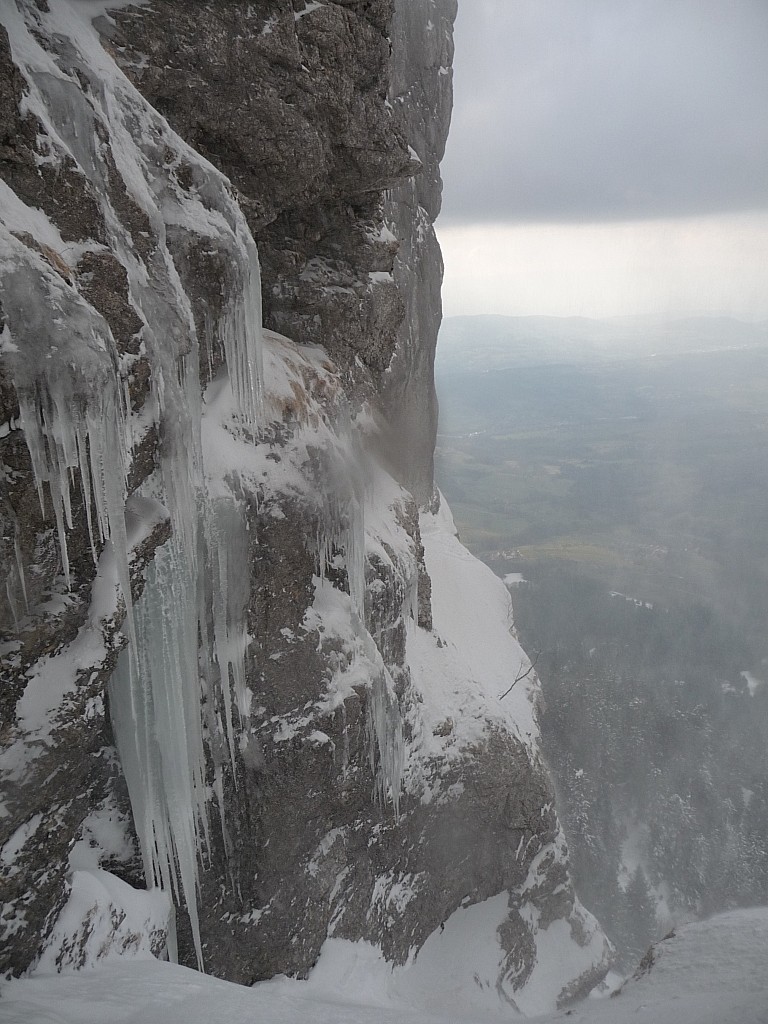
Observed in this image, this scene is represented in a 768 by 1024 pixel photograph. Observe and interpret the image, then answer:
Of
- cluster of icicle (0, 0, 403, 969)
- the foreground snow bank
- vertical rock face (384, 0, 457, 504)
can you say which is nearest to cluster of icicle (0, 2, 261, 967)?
cluster of icicle (0, 0, 403, 969)

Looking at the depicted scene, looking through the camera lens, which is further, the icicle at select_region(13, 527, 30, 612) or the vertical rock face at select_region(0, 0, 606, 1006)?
the vertical rock face at select_region(0, 0, 606, 1006)

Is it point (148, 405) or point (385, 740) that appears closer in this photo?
point (148, 405)

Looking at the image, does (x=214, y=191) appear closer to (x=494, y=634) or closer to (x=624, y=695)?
(x=494, y=634)

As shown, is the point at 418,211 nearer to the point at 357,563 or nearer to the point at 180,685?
the point at 357,563

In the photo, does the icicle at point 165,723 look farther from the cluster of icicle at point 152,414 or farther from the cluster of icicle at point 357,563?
the cluster of icicle at point 357,563

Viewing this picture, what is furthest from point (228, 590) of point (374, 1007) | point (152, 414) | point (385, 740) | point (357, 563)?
point (374, 1007)

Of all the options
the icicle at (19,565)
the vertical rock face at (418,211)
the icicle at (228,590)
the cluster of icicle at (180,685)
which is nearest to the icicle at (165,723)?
the cluster of icicle at (180,685)

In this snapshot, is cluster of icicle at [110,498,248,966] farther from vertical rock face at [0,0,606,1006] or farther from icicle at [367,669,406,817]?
icicle at [367,669,406,817]
